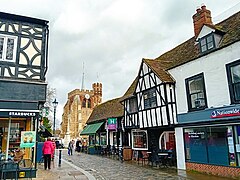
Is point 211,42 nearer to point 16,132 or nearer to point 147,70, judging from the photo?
point 147,70

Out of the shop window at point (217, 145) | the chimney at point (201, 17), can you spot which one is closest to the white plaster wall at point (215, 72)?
the shop window at point (217, 145)

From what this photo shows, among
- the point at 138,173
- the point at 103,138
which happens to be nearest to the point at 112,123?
the point at 103,138

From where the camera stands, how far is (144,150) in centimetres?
1947

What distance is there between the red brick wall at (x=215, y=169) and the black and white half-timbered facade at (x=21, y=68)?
8490mm

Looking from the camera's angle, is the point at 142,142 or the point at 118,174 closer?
the point at 118,174

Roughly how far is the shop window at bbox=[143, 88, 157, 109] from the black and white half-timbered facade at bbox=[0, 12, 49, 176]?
7079 mm

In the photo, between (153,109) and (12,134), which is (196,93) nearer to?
(153,109)

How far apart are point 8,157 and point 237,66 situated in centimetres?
1127

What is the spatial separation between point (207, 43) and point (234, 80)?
2.90 metres

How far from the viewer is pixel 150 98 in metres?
16.3

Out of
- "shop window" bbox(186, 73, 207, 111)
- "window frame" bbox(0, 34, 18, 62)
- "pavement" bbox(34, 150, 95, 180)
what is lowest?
"pavement" bbox(34, 150, 95, 180)

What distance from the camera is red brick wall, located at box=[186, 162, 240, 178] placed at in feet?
35.3

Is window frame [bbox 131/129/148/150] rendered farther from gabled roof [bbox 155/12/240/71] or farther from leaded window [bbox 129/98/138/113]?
gabled roof [bbox 155/12/240/71]

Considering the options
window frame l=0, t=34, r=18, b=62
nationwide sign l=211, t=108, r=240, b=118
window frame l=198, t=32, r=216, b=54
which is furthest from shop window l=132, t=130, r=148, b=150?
window frame l=0, t=34, r=18, b=62
